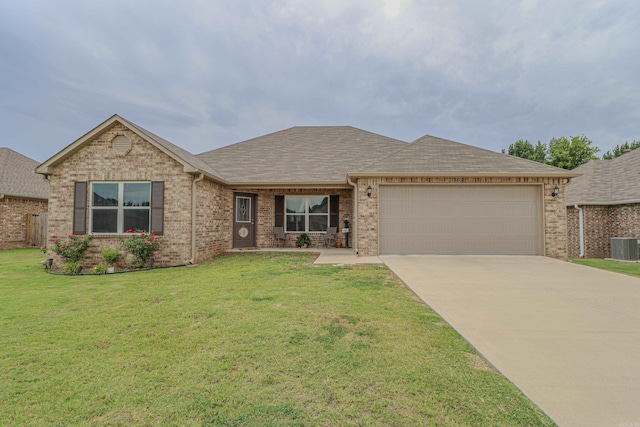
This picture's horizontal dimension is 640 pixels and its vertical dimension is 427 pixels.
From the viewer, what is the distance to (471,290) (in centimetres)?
506

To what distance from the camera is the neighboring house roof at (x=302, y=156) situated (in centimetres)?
1124

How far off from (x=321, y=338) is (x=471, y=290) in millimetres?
3434

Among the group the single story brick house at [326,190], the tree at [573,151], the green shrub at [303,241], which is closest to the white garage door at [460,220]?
the single story brick house at [326,190]

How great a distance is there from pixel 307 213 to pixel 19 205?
13.9 meters

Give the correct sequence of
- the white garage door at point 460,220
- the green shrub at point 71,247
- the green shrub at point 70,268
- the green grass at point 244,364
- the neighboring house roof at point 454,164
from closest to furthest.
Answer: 1. the green grass at point 244,364
2. the green shrub at point 70,268
3. the green shrub at point 71,247
4. the neighboring house roof at point 454,164
5. the white garage door at point 460,220

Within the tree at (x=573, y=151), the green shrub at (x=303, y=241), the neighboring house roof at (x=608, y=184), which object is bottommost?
the green shrub at (x=303, y=241)

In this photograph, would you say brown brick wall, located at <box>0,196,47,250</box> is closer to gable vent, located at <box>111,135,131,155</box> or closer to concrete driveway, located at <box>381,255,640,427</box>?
gable vent, located at <box>111,135,131,155</box>

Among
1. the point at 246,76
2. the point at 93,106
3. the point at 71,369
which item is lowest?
the point at 71,369

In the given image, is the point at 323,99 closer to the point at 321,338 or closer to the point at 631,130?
the point at 321,338

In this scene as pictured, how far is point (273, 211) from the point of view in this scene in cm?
1213

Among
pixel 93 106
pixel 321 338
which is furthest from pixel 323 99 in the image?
pixel 321 338

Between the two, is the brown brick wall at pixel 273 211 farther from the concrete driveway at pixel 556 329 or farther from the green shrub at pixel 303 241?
the concrete driveway at pixel 556 329

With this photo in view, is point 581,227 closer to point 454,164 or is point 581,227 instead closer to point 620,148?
point 454,164

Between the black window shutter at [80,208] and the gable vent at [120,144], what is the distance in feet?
4.68
